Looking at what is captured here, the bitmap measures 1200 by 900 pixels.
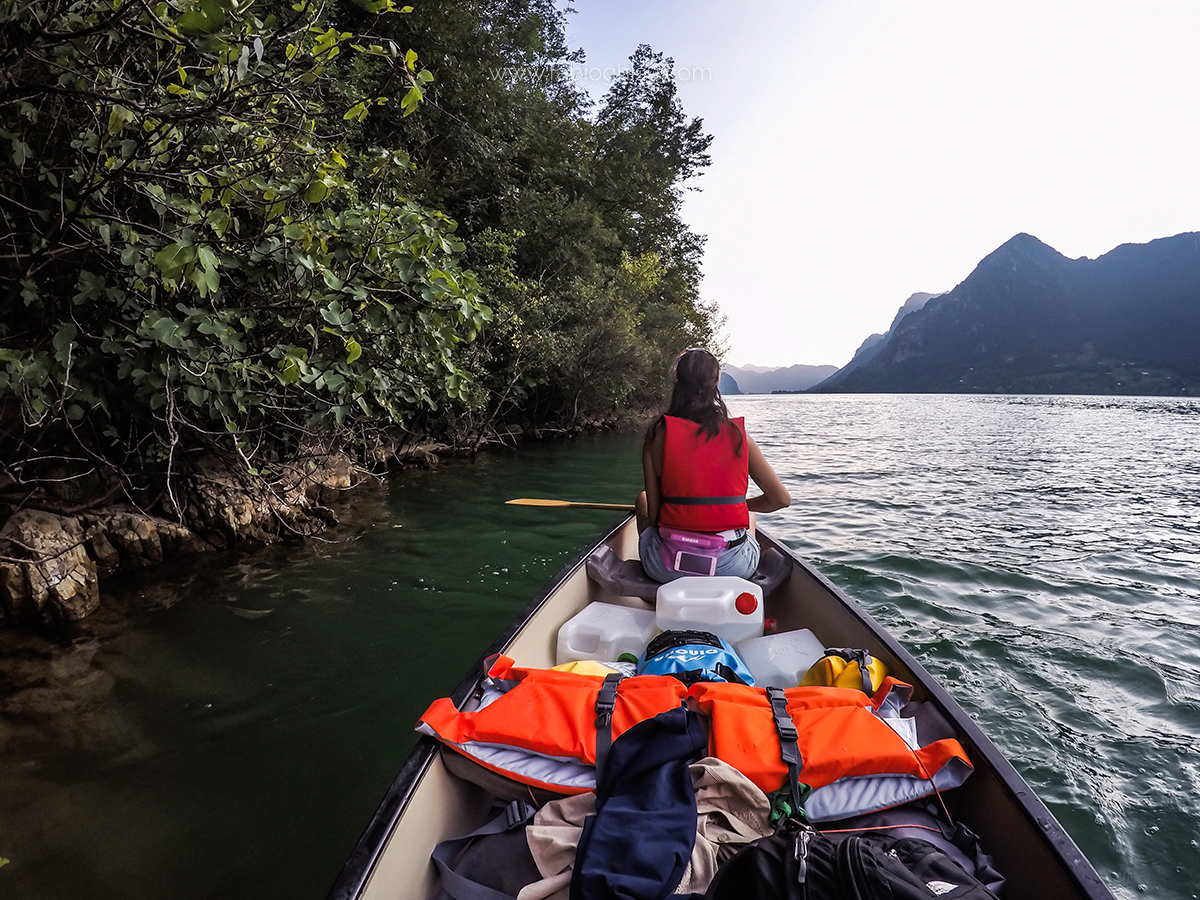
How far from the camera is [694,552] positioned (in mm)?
3441

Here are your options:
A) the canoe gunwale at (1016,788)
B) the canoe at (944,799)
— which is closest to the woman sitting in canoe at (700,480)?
the canoe at (944,799)

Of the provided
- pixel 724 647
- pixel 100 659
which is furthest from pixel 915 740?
pixel 100 659

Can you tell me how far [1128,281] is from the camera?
4402 inches

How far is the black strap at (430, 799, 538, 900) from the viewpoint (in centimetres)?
141

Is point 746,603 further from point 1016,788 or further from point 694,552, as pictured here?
point 1016,788

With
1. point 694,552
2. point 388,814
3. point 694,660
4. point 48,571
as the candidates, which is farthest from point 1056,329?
point 48,571

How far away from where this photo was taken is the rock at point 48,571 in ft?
11.7

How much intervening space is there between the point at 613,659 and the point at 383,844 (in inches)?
64.4

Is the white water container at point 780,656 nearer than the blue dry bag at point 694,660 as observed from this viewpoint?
No

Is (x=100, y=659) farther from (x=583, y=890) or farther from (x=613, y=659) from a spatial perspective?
(x=583, y=890)

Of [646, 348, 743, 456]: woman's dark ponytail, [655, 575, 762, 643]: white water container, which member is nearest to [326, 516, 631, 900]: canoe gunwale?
[655, 575, 762, 643]: white water container

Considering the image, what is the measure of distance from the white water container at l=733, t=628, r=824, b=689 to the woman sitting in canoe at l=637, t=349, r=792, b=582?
70 centimetres

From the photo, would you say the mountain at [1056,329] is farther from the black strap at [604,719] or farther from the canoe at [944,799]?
the black strap at [604,719]

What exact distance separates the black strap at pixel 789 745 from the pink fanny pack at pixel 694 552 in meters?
1.75
